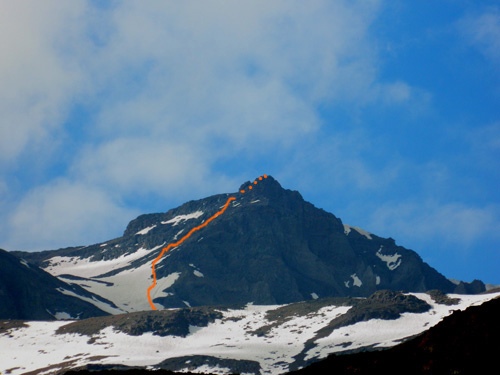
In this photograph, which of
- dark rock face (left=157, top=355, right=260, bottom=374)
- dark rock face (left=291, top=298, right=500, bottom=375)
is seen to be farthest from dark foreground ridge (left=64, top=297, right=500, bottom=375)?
dark rock face (left=157, top=355, right=260, bottom=374)

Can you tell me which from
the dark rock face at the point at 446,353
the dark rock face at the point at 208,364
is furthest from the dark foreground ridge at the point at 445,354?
the dark rock face at the point at 208,364

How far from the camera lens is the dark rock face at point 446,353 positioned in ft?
129

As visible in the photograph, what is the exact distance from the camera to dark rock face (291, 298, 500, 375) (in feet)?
129

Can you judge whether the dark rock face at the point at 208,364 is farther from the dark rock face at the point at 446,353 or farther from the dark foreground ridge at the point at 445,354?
the dark rock face at the point at 446,353

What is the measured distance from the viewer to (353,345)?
650 feet

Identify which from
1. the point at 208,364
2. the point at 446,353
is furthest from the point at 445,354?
the point at 208,364

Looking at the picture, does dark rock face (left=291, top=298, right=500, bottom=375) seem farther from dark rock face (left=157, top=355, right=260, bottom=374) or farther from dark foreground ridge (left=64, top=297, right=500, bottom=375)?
dark rock face (left=157, top=355, right=260, bottom=374)

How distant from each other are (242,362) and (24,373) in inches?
2091

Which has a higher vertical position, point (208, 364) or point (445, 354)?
point (208, 364)

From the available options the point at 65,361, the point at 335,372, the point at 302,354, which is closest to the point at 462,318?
the point at 335,372

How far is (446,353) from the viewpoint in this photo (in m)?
41.1

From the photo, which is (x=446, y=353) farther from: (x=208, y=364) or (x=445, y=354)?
(x=208, y=364)

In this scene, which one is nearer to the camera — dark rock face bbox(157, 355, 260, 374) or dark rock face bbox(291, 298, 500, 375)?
dark rock face bbox(291, 298, 500, 375)

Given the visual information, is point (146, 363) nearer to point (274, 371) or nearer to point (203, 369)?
point (203, 369)
